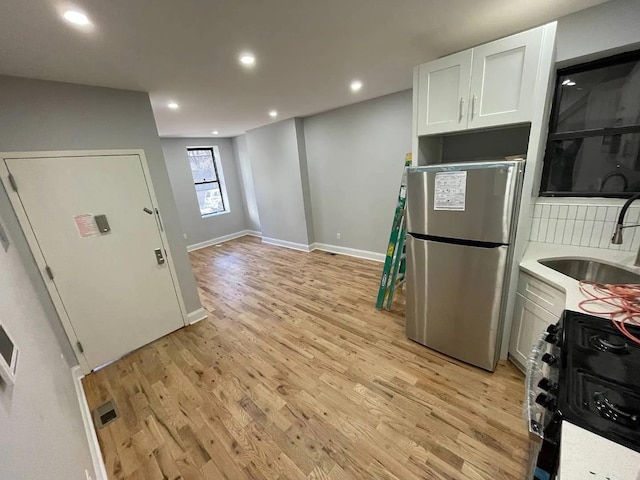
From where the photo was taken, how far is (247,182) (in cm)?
633

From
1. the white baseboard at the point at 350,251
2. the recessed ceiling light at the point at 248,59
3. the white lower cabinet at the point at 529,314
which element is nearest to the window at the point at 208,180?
the white baseboard at the point at 350,251

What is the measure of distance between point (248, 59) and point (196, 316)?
8.99 feet

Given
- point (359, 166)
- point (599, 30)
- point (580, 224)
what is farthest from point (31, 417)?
point (359, 166)

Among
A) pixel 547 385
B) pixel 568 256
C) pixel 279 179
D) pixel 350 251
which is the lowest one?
pixel 350 251

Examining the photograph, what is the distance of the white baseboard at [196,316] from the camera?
290 cm

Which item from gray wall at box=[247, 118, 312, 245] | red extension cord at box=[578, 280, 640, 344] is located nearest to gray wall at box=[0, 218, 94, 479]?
red extension cord at box=[578, 280, 640, 344]

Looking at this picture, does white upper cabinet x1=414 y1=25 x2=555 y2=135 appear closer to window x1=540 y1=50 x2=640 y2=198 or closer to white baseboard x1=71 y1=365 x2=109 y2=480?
window x1=540 y1=50 x2=640 y2=198

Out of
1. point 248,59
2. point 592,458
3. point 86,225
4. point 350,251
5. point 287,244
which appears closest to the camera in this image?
point 592,458

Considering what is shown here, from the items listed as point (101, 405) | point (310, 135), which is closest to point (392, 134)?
point (310, 135)

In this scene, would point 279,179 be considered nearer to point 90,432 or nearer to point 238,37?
point 238,37

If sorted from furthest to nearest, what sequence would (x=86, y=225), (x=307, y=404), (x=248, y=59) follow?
(x=86, y=225)
(x=248, y=59)
(x=307, y=404)

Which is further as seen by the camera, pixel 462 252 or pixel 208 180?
pixel 208 180

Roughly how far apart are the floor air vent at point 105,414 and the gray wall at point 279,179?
142 inches

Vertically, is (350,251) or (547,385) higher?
(547,385)
